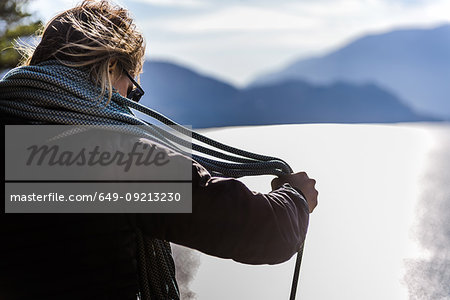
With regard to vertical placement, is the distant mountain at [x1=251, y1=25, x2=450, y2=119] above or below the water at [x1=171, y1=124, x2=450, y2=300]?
above

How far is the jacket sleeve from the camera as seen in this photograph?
36.3 inches

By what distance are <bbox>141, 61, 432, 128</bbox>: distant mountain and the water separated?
650 inches

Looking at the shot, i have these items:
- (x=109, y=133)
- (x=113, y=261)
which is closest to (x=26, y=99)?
(x=109, y=133)

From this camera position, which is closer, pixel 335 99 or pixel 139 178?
pixel 139 178

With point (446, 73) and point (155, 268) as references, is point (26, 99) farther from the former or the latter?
point (446, 73)

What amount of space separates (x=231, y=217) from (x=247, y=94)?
79.4 feet

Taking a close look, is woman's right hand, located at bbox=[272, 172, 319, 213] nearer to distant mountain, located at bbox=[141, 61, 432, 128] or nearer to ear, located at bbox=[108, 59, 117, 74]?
ear, located at bbox=[108, 59, 117, 74]

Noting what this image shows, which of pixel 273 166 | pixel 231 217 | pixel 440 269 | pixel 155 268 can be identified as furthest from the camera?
pixel 440 269

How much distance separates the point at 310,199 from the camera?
1.13 metres

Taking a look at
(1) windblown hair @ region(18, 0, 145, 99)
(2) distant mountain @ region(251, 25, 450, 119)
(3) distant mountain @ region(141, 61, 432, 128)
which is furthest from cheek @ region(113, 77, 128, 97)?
(2) distant mountain @ region(251, 25, 450, 119)

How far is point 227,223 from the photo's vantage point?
0.92 metres

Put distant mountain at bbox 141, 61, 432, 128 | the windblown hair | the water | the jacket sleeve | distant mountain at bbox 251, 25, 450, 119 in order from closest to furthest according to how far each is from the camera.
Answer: the jacket sleeve → the windblown hair → the water → distant mountain at bbox 141, 61, 432, 128 → distant mountain at bbox 251, 25, 450, 119

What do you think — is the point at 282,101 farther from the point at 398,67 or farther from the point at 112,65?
the point at 112,65

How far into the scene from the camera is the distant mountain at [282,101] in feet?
70.6
